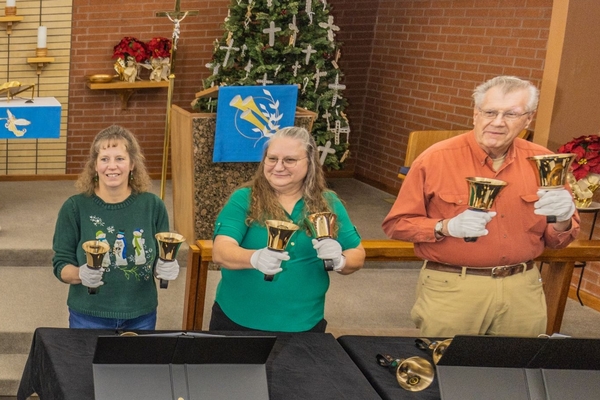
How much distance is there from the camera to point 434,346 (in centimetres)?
290

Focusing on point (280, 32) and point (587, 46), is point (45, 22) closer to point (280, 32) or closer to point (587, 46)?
point (280, 32)

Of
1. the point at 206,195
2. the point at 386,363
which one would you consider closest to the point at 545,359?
the point at 386,363

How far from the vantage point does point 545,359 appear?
2596mm

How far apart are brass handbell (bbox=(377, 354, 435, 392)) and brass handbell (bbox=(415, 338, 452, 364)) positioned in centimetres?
6

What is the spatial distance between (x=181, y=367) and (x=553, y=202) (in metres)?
1.39

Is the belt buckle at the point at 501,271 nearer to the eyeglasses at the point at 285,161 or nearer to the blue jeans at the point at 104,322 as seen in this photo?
the eyeglasses at the point at 285,161

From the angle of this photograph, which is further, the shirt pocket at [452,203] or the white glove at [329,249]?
the shirt pocket at [452,203]

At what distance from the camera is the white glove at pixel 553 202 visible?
3002mm

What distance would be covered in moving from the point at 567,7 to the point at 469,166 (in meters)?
2.96

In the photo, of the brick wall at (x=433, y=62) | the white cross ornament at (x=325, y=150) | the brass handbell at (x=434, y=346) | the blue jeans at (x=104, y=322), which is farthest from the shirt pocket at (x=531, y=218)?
the white cross ornament at (x=325, y=150)

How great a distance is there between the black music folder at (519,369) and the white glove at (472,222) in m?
0.49

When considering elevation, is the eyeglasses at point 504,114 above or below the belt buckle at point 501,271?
above

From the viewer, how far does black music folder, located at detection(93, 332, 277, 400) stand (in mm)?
2369

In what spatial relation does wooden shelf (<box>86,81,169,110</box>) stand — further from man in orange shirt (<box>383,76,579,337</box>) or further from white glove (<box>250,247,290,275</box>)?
Result: white glove (<box>250,247,290,275</box>)
